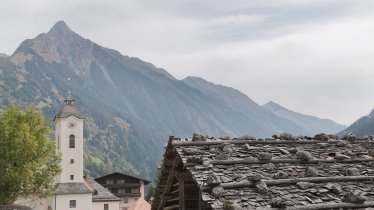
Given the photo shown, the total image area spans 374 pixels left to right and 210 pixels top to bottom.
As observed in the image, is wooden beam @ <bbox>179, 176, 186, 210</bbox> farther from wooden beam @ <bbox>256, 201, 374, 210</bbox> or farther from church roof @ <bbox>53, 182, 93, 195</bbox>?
church roof @ <bbox>53, 182, 93, 195</bbox>

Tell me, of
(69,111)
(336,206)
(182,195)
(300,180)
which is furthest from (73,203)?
(336,206)

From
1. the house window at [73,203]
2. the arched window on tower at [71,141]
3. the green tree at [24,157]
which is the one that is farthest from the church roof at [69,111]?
the green tree at [24,157]

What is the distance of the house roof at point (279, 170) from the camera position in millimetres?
A: 9875

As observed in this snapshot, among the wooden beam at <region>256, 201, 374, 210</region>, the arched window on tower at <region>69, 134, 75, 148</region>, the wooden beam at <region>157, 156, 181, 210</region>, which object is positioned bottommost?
the wooden beam at <region>256, 201, 374, 210</region>

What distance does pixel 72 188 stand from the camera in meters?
90.4

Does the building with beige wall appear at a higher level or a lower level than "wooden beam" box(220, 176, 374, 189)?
higher

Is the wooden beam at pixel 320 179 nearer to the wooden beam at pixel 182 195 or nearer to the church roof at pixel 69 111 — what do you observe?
the wooden beam at pixel 182 195

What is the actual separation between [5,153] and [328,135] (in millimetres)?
46239

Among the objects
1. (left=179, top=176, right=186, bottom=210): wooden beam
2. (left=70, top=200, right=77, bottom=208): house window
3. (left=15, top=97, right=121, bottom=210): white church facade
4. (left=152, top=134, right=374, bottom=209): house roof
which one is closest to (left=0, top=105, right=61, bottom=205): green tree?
(left=70, top=200, right=77, bottom=208): house window

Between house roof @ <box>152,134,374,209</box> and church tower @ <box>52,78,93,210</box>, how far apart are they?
7764cm

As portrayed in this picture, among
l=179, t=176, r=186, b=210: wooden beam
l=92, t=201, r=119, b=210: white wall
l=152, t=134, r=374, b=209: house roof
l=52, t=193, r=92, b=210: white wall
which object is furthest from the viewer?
l=92, t=201, r=119, b=210: white wall

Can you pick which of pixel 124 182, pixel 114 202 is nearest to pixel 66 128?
pixel 114 202

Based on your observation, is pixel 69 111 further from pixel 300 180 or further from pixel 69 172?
pixel 300 180

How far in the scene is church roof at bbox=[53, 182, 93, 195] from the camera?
89062 millimetres
